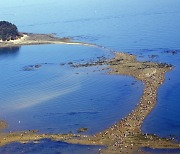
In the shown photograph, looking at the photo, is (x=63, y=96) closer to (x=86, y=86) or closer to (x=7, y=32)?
(x=86, y=86)

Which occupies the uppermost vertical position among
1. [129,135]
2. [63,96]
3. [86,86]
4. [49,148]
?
[86,86]

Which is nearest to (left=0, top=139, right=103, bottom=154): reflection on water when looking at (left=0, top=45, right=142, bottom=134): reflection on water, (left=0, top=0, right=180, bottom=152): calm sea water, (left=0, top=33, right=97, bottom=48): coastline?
(left=0, top=45, right=142, bottom=134): reflection on water

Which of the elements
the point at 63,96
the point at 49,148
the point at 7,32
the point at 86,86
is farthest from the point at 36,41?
Answer: the point at 49,148

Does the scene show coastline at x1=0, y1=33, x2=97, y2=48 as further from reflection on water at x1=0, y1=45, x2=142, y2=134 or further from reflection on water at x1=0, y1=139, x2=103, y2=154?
reflection on water at x1=0, y1=139, x2=103, y2=154

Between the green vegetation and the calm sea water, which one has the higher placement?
the green vegetation

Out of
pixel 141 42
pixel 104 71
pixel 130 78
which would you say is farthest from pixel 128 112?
pixel 141 42

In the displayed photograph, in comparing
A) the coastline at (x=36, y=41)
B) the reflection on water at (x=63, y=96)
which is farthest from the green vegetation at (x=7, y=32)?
the reflection on water at (x=63, y=96)

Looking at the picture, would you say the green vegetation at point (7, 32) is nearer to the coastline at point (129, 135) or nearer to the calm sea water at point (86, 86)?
the calm sea water at point (86, 86)

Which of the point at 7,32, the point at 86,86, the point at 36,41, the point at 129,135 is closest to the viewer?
the point at 129,135

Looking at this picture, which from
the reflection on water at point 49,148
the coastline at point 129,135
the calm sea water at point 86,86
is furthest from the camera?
the calm sea water at point 86,86

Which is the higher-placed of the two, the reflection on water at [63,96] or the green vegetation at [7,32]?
the green vegetation at [7,32]

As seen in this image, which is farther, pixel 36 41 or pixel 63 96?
pixel 36 41

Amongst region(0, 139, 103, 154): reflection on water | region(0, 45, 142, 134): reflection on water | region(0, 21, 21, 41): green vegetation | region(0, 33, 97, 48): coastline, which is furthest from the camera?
region(0, 21, 21, 41): green vegetation
